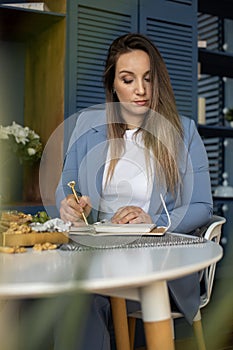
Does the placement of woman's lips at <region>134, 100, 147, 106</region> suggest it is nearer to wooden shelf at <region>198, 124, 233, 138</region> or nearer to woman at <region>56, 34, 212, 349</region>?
woman at <region>56, 34, 212, 349</region>

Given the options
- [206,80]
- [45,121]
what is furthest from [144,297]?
[206,80]

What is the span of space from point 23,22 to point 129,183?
1.30 meters

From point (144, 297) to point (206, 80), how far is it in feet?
10.5

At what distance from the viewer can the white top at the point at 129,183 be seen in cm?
180

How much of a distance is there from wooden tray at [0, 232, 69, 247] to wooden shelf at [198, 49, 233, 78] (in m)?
2.34

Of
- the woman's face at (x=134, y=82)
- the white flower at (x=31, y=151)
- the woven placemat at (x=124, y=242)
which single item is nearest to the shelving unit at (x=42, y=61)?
the white flower at (x=31, y=151)

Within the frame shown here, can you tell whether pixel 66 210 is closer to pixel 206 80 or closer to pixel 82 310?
pixel 82 310

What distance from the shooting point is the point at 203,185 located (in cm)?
169

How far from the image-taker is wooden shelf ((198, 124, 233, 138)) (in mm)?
3296

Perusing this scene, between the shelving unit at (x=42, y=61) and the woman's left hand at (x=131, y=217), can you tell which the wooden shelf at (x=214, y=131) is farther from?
the woman's left hand at (x=131, y=217)

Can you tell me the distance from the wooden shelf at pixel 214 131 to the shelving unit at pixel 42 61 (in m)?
1.08

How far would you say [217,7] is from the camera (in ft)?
12.0

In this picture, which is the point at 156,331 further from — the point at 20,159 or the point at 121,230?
the point at 20,159

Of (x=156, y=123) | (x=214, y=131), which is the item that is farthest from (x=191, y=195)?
(x=214, y=131)
